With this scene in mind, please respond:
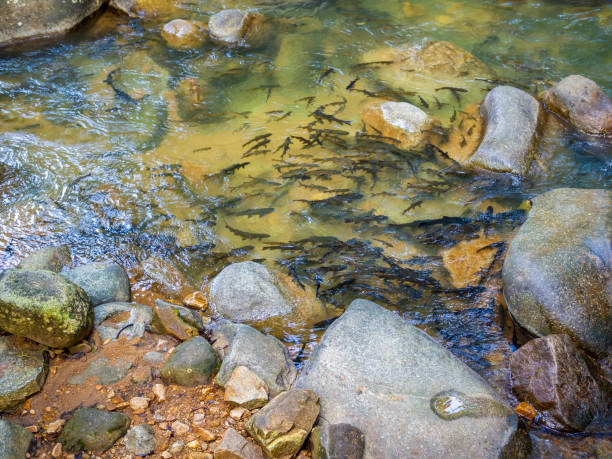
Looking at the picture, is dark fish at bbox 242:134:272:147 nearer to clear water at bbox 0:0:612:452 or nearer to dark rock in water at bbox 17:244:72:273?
clear water at bbox 0:0:612:452

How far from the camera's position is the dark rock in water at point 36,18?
9211 mm

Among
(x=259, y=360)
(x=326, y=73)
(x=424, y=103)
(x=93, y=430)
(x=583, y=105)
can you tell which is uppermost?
(x=326, y=73)

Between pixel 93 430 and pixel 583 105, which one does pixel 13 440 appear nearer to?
pixel 93 430

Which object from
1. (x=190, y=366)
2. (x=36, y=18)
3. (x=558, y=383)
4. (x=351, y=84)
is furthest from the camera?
(x=36, y=18)

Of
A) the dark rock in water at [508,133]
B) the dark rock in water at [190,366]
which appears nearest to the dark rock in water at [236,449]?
the dark rock in water at [190,366]

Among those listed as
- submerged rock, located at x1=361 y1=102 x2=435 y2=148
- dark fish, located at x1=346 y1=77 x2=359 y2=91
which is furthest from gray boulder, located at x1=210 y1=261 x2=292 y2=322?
dark fish, located at x1=346 y1=77 x2=359 y2=91

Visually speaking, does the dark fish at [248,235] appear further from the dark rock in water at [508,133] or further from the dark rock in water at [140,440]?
the dark rock in water at [508,133]

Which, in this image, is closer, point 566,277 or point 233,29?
point 566,277

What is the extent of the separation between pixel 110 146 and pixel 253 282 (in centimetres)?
363

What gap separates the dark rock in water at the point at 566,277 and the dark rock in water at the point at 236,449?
255 centimetres

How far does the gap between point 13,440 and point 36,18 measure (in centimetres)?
926

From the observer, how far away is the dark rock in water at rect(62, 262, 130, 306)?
434 cm

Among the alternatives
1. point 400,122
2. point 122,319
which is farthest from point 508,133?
point 122,319

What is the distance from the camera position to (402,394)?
3.24m
